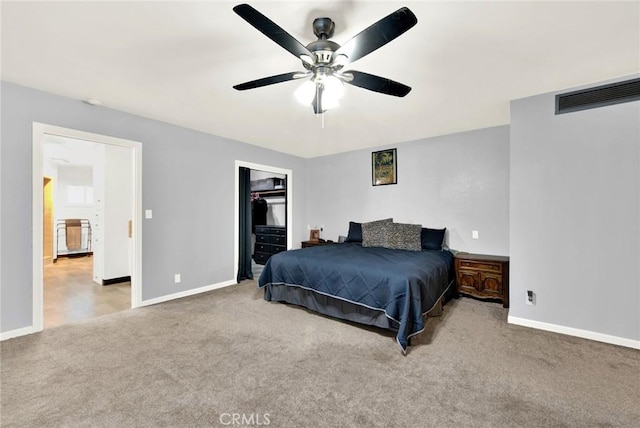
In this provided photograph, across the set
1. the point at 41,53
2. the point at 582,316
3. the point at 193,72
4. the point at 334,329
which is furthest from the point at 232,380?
the point at 582,316

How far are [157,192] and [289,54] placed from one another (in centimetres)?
256

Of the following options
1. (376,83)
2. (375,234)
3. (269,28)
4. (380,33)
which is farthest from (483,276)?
(269,28)

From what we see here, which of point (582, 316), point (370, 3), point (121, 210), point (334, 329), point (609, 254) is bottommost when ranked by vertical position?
point (334, 329)

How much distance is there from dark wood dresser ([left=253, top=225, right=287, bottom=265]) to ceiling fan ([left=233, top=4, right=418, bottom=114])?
415 centimetres

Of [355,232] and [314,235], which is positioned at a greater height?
[355,232]

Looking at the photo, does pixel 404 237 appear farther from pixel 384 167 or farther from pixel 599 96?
pixel 599 96

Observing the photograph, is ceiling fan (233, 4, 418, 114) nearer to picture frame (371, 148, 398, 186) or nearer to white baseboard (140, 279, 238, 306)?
picture frame (371, 148, 398, 186)

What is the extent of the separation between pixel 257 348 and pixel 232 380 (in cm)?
47

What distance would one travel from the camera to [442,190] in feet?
14.2

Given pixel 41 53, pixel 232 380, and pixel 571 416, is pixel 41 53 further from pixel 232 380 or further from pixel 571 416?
pixel 571 416

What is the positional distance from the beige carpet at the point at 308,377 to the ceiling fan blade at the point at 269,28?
2104mm

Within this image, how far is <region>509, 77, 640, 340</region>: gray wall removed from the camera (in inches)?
95.3

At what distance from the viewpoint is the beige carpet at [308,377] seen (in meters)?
1.58

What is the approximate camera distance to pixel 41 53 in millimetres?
2090
